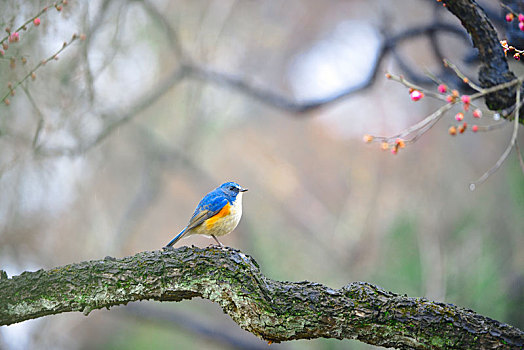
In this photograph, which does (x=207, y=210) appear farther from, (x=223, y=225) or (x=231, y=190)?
(x=231, y=190)

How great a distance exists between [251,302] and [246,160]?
10.7m

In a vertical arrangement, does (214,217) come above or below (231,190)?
below

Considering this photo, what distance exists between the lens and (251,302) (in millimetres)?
2758

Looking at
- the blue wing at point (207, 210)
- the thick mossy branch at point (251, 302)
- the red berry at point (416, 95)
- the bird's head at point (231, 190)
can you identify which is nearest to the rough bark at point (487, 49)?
the red berry at point (416, 95)

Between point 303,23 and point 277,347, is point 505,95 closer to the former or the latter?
point 277,347

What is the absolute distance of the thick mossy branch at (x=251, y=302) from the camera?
2.76 m

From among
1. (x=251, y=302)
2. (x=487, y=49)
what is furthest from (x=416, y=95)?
(x=251, y=302)

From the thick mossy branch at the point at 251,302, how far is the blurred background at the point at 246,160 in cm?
208

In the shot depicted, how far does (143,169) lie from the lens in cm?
1068

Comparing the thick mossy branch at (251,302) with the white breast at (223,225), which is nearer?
the thick mossy branch at (251,302)

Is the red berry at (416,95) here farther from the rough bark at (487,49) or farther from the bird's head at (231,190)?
the bird's head at (231,190)

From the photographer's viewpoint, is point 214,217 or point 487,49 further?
point 214,217

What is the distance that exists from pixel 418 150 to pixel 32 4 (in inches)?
357

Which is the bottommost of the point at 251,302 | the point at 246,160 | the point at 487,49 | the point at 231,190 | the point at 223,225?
the point at 251,302
